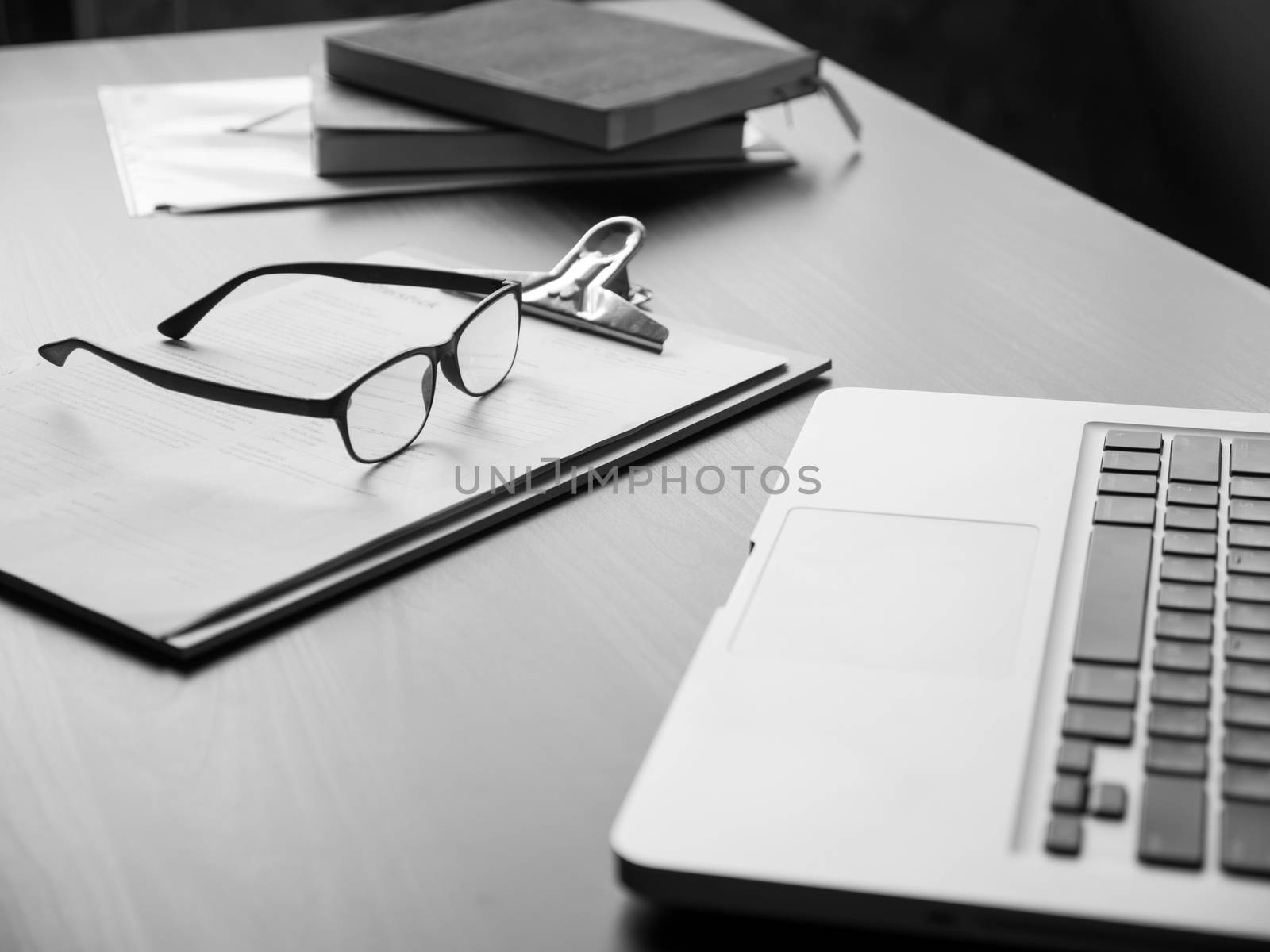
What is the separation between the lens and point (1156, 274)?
0.85 metres

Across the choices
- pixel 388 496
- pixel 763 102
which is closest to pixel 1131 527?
pixel 388 496

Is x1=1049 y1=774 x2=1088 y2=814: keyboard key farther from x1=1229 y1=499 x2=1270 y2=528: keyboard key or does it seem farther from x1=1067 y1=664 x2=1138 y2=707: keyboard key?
x1=1229 y1=499 x2=1270 y2=528: keyboard key

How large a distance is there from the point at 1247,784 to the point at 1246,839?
0.07 ft

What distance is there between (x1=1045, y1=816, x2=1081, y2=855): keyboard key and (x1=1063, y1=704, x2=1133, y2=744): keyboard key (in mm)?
40

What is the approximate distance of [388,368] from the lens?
0.63 meters

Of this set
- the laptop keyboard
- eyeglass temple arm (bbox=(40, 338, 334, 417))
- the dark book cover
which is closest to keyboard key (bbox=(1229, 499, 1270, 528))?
the laptop keyboard

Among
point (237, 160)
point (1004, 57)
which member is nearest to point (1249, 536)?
point (237, 160)

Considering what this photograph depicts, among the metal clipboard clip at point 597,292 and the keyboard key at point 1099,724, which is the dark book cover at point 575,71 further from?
the keyboard key at point 1099,724

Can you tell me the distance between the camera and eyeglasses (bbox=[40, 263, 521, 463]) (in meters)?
0.56

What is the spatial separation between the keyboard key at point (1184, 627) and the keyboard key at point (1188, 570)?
0.02 m

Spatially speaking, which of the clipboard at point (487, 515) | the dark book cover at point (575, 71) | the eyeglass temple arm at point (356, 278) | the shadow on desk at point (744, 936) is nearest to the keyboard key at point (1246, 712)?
the shadow on desk at point (744, 936)

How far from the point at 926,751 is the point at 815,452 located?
22cm

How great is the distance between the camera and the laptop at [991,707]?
337 mm

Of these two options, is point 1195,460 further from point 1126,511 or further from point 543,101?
point 543,101
